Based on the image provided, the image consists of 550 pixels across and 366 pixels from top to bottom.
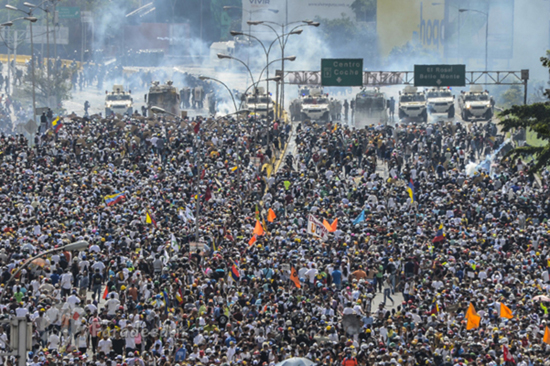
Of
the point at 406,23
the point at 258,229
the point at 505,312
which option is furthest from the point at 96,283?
the point at 406,23

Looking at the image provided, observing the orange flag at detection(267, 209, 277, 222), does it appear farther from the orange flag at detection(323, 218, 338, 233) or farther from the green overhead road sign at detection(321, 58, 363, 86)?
the green overhead road sign at detection(321, 58, 363, 86)

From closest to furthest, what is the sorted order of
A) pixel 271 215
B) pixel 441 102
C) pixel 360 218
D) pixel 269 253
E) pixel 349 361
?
pixel 349 361, pixel 269 253, pixel 360 218, pixel 271 215, pixel 441 102

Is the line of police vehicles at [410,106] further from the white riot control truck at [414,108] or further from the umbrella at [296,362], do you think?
the umbrella at [296,362]

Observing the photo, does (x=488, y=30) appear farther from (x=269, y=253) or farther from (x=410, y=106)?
(x=269, y=253)

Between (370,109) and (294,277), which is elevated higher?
(370,109)

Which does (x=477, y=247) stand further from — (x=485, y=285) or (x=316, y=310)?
(x=316, y=310)

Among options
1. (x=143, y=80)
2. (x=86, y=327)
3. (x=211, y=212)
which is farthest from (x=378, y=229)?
(x=143, y=80)

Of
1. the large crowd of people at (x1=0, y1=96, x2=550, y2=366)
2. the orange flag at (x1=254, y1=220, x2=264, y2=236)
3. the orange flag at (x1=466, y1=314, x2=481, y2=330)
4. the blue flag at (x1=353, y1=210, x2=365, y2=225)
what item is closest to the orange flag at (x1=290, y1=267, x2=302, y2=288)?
the large crowd of people at (x1=0, y1=96, x2=550, y2=366)
